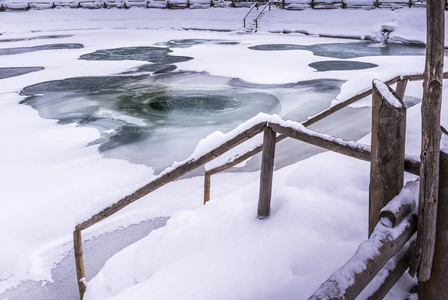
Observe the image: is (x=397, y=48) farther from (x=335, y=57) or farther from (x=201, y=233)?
(x=201, y=233)

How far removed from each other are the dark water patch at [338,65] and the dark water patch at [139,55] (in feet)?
17.7

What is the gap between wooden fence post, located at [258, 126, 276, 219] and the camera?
9.41 ft

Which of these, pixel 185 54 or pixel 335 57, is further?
pixel 185 54

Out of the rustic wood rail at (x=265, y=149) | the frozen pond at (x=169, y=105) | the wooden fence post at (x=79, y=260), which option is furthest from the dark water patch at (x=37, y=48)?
the rustic wood rail at (x=265, y=149)

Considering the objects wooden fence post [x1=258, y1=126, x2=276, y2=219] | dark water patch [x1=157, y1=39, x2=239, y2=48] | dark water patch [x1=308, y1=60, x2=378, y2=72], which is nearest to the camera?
wooden fence post [x1=258, y1=126, x2=276, y2=219]

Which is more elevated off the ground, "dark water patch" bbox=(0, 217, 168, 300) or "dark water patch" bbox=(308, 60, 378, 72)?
"dark water patch" bbox=(308, 60, 378, 72)

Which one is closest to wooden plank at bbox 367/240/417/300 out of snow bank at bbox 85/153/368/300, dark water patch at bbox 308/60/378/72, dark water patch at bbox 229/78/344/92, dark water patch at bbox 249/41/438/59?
snow bank at bbox 85/153/368/300

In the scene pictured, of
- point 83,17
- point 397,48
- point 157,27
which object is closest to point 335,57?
point 397,48

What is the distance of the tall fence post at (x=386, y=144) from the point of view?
1870 millimetres

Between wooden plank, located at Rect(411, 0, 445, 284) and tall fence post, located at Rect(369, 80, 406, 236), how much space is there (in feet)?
0.40

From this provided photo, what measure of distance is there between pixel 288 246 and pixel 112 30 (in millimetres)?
30955

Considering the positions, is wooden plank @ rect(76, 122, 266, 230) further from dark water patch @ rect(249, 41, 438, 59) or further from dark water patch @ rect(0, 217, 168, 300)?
dark water patch @ rect(249, 41, 438, 59)

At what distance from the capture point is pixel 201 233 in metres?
3.22

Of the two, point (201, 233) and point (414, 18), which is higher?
point (414, 18)
